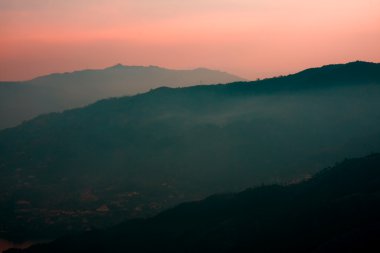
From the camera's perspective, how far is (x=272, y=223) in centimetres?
11831

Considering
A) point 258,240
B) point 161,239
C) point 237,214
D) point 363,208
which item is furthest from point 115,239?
point 363,208

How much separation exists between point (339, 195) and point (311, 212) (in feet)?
55.1

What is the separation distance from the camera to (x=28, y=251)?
138 metres

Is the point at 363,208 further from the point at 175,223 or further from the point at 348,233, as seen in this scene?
the point at 175,223

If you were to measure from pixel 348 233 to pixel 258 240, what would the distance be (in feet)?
76.4

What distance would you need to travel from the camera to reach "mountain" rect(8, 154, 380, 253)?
339 feet

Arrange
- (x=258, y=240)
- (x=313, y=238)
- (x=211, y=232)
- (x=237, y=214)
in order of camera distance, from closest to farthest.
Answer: (x=313, y=238) < (x=258, y=240) < (x=211, y=232) < (x=237, y=214)

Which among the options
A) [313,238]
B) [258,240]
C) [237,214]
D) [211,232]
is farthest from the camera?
[237,214]

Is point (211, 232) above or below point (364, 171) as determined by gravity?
below

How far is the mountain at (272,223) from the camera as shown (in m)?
103

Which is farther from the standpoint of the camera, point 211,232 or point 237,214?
point 237,214

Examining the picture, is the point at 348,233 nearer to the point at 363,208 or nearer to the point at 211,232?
the point at 363,208

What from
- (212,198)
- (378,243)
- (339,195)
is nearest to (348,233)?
(378,243)

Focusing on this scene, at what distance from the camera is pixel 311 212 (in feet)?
383
